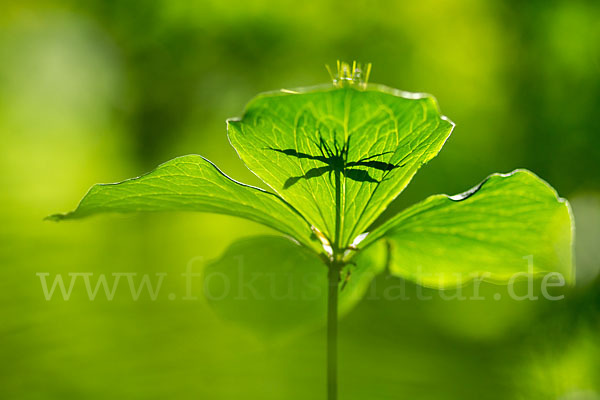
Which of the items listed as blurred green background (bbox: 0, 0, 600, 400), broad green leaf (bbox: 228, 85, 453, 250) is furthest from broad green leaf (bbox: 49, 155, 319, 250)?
blurred green background (bbox: 0, 0, 600, 400)

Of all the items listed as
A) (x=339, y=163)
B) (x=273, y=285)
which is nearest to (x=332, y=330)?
(x=339, y=163)

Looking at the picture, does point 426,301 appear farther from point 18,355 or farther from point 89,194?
point 89,194

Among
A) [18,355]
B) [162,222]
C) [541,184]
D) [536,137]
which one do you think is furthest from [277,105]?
[536,137]

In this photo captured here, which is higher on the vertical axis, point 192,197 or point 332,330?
point 192,197

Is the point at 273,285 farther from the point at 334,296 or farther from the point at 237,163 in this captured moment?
the point at 237,163

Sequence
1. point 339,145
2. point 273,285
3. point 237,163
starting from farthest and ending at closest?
point 237,163 → point 273,285 → point 339,145

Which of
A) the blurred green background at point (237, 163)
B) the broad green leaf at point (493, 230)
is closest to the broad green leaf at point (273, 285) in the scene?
the broad green leaf at point (493, 230)

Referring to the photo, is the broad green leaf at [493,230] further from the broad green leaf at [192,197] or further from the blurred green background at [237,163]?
the blurred green background at [237,163]
